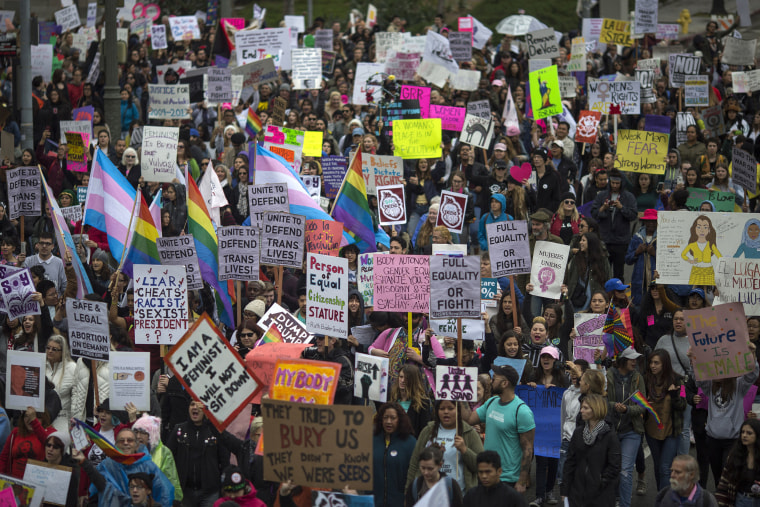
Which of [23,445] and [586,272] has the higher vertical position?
[586,272]

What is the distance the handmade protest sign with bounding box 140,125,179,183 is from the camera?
54.5 feet

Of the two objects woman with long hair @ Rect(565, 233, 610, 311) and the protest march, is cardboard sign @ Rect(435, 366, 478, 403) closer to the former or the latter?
the protest march

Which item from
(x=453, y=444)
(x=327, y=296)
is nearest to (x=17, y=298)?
(x=327, y=296)

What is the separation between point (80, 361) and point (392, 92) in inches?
396

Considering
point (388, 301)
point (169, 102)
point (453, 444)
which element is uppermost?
point (169, 102)

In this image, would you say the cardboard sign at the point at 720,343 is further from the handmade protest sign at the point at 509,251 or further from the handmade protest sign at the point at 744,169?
the handmade protest sign at the point at 744,169

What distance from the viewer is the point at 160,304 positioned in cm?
1141

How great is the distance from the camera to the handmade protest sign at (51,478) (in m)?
9.42

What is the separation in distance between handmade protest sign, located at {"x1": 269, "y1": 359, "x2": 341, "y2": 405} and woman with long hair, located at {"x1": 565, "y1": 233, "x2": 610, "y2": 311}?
195 inches

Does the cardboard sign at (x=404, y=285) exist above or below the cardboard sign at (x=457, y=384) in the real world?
above

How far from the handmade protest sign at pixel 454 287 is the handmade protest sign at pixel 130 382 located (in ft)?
8.94

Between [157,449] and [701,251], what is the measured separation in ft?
21.1

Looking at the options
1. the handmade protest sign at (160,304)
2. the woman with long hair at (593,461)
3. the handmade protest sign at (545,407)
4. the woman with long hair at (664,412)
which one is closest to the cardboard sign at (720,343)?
the woman with long hair at (664,412)

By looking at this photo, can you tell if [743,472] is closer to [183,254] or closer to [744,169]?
[183,254]
